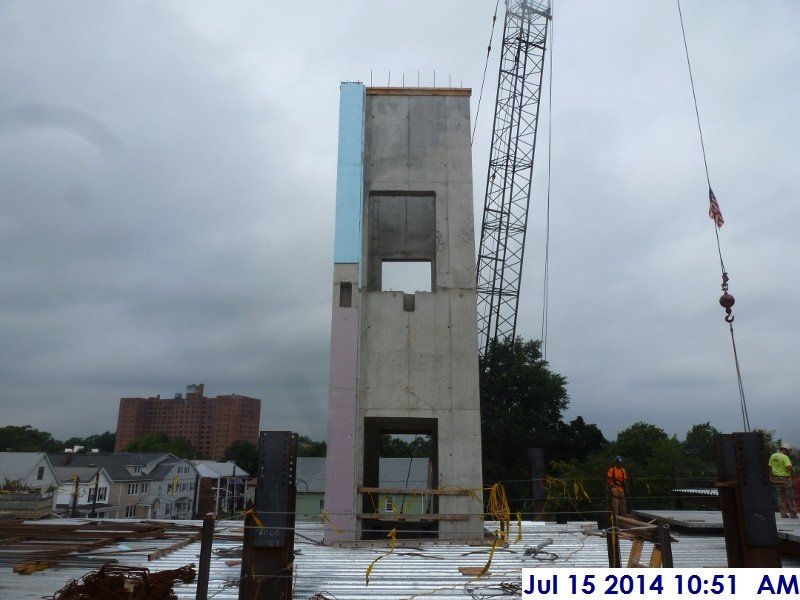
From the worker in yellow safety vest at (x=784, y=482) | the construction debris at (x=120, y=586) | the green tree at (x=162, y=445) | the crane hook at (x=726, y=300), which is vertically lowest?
the construction debris at (x=120, y=586)

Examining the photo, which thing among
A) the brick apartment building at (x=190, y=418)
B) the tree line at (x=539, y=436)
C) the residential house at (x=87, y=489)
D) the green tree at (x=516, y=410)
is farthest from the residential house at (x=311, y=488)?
the brick apartment building at (x=190, y=418)

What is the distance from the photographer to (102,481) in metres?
57.0

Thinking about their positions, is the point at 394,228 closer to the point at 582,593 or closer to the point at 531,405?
the point at 582,593

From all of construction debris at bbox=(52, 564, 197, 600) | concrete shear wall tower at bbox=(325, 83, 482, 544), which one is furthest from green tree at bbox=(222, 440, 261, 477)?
construction debris at bbox=(52, 564, 197, 600)

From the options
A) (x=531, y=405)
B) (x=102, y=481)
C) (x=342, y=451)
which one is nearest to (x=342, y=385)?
(x=342, y=451)

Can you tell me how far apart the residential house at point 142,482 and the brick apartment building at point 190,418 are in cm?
9512

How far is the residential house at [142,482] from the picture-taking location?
192 feet

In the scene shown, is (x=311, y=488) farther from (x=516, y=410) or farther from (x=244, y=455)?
(x=244, y=455)

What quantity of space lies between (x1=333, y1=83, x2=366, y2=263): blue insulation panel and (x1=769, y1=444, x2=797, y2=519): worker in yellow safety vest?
41.2 ft

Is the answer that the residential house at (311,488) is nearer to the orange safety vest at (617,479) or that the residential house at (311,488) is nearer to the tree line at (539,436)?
the tree line at (539,436)

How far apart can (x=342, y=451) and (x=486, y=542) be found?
4604 millimetres

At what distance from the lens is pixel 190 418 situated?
16762 cm

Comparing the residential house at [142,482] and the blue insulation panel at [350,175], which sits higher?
the blue insulation panel at [350,175]

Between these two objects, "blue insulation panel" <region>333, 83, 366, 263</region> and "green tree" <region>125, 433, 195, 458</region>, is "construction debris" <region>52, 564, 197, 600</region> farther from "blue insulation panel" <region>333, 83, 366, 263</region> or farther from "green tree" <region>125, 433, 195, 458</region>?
"green tree" <region>125, 433, 195, 458</region>
